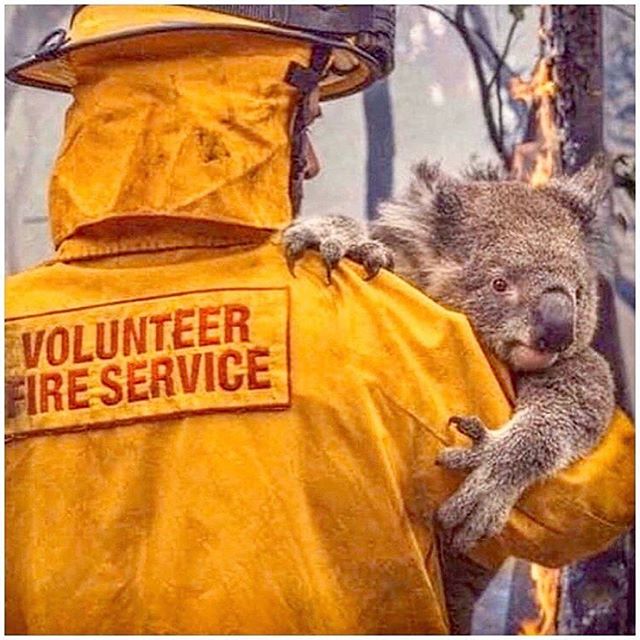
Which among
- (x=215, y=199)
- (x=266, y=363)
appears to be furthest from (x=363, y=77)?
(x=266, y=363)

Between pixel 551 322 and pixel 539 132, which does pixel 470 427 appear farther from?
pixel 539 132

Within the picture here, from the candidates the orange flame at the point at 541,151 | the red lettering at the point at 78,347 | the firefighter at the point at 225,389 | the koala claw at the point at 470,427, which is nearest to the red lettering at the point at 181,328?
the firefighter at the point at 225,389

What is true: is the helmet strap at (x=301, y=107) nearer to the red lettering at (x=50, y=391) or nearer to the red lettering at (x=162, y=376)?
the red lettering at (x=162, y=376)

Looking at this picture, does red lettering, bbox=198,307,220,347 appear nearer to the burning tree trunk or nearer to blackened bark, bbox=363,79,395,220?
blackened bark, bbox=363,79,395,220

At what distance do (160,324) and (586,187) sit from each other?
0.61m

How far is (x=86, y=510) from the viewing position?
66.6 inches

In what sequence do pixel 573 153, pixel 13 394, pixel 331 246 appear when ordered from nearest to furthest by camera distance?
pixel 331 246 → pixel 13 394 → pixel 573 153

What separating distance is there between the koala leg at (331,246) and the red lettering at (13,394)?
0.40m

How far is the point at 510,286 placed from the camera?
68.5 inches

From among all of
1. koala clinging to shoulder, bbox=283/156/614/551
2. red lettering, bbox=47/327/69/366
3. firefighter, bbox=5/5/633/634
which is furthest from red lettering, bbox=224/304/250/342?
red lettering, bbox=47/327/69/366

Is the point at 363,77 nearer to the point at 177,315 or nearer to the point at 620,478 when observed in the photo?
the point at 177,315

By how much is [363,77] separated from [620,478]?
63cm

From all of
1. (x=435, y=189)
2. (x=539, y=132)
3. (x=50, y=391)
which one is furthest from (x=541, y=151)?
(x=50, y=391)

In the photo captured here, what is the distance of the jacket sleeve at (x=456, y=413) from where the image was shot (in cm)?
163
